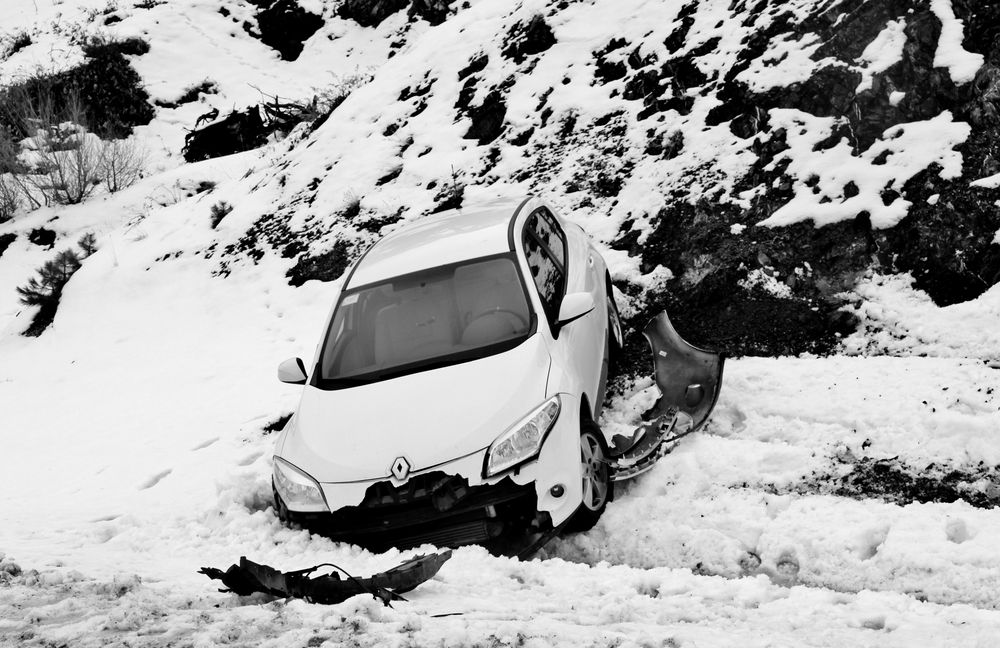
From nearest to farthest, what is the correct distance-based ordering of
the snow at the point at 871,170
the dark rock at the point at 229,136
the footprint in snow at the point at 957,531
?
1. the footprint in snow at the point at 957,531
2. the snow at the point at 871,170
3. the dark rock at the point at 229,136

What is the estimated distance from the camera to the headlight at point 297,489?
418 cm

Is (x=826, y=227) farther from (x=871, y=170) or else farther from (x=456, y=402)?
(x=456, y=402)

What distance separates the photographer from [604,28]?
39.4 ft

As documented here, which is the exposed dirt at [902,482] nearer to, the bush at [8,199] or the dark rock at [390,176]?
the dark rock at [390,176]

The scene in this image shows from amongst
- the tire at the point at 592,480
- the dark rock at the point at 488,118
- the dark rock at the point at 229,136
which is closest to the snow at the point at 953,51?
the tire at the point at 592,480

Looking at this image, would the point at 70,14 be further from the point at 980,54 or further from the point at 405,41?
the point at 980,54

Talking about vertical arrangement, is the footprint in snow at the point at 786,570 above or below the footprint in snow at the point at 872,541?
below

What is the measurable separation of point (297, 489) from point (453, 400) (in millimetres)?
1015

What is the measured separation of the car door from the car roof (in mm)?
220

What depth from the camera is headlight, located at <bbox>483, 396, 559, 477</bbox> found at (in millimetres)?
3951

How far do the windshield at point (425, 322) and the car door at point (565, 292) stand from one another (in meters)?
0.22

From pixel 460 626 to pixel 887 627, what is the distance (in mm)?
1580

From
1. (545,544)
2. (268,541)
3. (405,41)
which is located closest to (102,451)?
(268,541)

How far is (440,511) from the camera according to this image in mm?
3939
